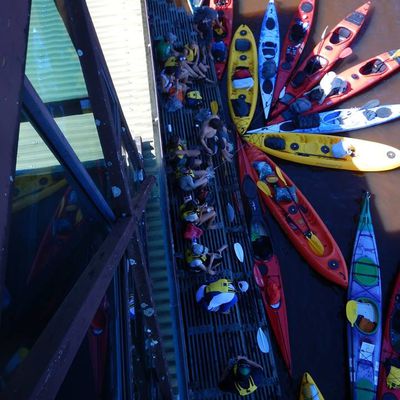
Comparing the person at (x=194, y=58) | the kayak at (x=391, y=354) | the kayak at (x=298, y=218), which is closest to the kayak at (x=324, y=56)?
the kayak at (x=298, y=218)

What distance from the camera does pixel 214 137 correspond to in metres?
8.93

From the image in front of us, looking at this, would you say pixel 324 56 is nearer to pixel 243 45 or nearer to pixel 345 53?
pixel 345 53

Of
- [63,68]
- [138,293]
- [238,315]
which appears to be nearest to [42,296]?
[63,68]

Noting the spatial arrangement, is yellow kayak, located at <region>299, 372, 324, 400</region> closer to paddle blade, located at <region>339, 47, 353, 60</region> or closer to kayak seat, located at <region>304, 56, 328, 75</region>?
kayak seat, located at <region>304, 56, 328, 75</region>

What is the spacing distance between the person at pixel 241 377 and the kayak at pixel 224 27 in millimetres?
7362

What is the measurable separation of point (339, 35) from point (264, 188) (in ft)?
17.6

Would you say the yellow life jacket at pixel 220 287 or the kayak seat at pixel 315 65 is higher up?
the kayak seat at pixel 315 65

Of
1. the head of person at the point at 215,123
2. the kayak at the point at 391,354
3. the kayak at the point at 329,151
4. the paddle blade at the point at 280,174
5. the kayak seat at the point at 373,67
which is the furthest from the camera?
the kayak seat at the point at 373,67

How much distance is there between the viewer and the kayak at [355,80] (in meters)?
10.4

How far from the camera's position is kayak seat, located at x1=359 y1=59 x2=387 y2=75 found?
10711 millimetres

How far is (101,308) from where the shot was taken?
2615mm

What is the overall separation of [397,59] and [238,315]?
8.18 m

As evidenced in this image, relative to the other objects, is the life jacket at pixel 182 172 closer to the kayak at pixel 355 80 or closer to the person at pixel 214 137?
the person at pixel 214 137

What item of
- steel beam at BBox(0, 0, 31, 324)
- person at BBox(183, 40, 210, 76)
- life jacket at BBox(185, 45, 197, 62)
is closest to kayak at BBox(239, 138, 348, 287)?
person at BBox(183, 40, 210, 76)
